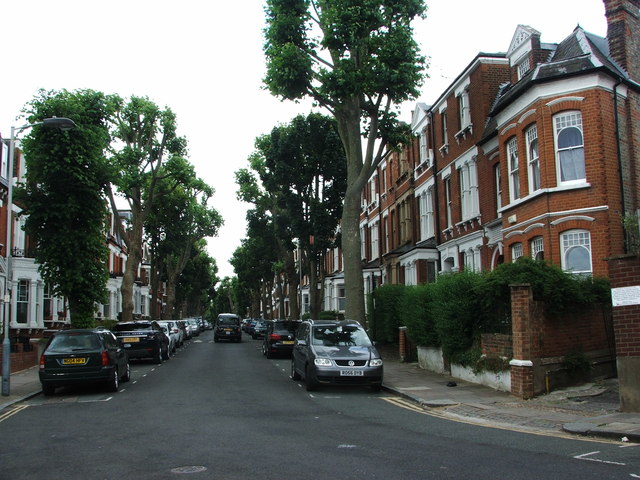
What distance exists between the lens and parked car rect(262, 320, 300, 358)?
86.2 feet

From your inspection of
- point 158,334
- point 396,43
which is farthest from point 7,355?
point 396,43

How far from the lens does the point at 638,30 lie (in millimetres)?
19531

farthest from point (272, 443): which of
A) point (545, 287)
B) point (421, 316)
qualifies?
point (421, 316)

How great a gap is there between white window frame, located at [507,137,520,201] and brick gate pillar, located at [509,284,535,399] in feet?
25.3

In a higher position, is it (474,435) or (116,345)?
(116,345)

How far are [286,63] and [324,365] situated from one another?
1053 cm

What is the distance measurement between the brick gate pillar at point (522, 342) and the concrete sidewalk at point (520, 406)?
11.2 inches

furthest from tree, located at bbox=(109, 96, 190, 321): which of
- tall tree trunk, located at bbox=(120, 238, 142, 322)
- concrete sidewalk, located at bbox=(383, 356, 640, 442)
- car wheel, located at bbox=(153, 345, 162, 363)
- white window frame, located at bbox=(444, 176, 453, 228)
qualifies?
concrete sidewalk, located at bbox=(383, 356, 640, 442)

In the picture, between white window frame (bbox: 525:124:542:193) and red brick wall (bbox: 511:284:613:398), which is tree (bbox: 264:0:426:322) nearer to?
white window frame (bbox: 525:124:542:193)

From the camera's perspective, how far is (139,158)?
102 feet

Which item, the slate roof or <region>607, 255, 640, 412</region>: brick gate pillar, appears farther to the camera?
the slate roof

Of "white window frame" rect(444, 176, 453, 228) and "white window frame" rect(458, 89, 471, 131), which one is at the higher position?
"white window frame" rect(458, 89, 471, 131)

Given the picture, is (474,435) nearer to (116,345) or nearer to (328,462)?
(328,462)

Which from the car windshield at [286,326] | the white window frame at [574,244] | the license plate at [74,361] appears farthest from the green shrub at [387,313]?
the license plate at [74,361]
